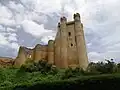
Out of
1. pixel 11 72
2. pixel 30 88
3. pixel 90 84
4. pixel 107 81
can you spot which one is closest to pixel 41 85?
pixel 30 88

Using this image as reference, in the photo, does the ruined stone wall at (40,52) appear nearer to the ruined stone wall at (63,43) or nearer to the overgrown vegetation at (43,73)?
the ruined stone wall at (63,43)

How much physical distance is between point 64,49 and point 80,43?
3.63 metres

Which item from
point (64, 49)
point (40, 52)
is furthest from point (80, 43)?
point (40, 52)

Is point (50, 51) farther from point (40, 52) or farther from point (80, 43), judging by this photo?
point (80, 43)

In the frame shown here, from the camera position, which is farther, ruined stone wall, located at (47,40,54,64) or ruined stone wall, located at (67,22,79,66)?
ruined stone wall, located at (47,40,54,64)

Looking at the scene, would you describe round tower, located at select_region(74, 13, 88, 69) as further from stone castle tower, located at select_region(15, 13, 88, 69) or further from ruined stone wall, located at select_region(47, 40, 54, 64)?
ruined stone wall, located at select_region(47, 40, 54, 64)

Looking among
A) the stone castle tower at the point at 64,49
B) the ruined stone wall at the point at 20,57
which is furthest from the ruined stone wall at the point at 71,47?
the ruined stone wall at the point at 20,57

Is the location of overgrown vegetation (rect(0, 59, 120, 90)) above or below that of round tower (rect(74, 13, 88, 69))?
below

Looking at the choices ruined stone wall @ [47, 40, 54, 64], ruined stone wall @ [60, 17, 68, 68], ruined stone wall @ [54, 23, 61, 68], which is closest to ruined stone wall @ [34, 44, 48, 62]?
ruined stone wall @ [47, 40, 54, 64]

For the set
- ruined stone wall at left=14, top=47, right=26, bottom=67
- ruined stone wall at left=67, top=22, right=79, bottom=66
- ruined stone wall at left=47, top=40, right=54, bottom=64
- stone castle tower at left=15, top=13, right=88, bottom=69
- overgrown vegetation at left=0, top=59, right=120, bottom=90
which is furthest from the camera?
ruined stone wall at left=47, top=40, right=54, bottom=64

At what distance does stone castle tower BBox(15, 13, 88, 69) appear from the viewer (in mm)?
47375

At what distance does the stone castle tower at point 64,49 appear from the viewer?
47.4 metres

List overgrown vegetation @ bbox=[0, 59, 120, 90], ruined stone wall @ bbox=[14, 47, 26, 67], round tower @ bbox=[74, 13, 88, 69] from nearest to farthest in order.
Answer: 1. overgrown vegetation @ bbox=[0, 59, 120, 90]
2. round tower @ bbox=[74, 13, 88, 69]
3. ruined stone wall @ bbox=[14, 47, 26, 67]

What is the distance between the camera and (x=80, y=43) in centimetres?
4794
